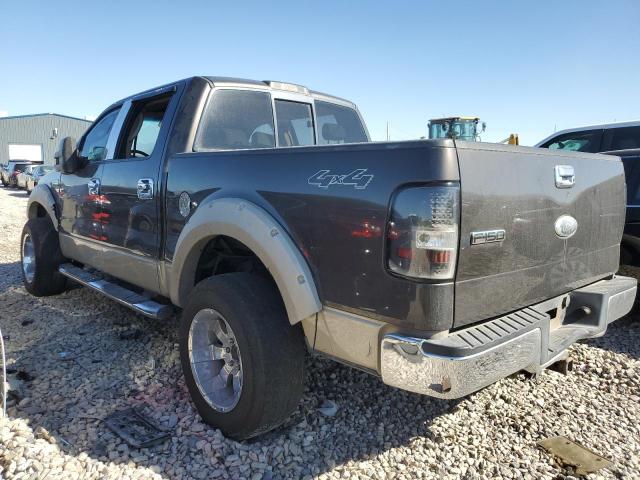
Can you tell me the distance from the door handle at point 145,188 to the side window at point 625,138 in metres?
5.71

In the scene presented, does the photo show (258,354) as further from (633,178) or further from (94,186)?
(633,178)

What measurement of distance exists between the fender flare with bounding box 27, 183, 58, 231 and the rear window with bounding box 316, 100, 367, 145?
2926 millimetres

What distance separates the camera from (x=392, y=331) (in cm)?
192

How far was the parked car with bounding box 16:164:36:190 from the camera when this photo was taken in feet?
76.7

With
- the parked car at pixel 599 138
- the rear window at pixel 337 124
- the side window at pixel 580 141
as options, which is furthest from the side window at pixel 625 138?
the rear window at pixel 337 124

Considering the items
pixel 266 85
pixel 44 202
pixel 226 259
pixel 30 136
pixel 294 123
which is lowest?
pixel 226 259

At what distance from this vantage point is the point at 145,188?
3.30m

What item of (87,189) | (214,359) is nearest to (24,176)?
(87,189)

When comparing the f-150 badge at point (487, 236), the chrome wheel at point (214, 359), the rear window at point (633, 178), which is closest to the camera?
the f-150 badge at point (487, 236)

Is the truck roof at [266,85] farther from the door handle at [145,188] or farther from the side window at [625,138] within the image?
the side window at [625,138]

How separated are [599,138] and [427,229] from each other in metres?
5.64

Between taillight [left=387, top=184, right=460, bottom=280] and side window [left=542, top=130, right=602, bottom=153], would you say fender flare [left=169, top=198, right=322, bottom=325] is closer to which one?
taillight [left=387, top=184, right=460, bottom=280]

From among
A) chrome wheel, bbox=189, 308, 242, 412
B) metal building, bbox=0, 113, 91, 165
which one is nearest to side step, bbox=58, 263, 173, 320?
chrome wheel, bbox=189, 308, 242, 412

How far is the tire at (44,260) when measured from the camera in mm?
4941
